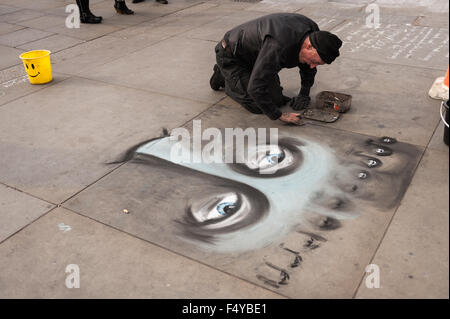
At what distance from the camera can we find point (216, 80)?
4.60 metres

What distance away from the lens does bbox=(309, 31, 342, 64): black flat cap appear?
3.36 m

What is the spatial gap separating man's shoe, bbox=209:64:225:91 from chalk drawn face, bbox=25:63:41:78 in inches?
81.7

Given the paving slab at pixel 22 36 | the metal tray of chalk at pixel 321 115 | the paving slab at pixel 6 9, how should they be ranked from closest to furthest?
the metal tray of chalk at pixel 321 115 → the paving slab at pixel 22 36 → the paving slab at pixel 6 9

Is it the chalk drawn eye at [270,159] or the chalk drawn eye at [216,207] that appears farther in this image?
the chalk drawn eye at [270,159]

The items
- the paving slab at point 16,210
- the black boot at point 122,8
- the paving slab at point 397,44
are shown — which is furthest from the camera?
the black boot at point 122,8

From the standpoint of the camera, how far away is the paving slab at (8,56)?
19.1 feet

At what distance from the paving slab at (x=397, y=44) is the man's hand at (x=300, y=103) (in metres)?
1.59

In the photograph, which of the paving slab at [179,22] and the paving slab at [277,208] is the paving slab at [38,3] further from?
the paving slab at [277,208]

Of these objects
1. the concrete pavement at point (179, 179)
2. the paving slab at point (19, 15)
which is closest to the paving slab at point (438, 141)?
the concrete pavement at point (179, 179)
